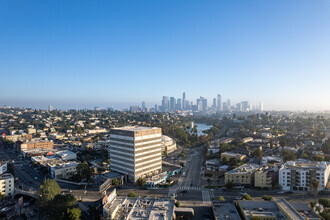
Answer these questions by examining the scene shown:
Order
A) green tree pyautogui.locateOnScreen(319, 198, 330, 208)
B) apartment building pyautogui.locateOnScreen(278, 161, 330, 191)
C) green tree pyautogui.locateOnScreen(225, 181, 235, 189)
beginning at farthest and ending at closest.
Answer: green tree pyautogui.locateOnScreen(225, 181, 235, 189) < apartment building pyautogui.locateOnScreen(278, 161, 330, 191) < green tree pyautogui.locateOnScreen(319, 198, 330, 208)

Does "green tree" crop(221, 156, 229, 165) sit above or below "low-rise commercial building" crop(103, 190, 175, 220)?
below

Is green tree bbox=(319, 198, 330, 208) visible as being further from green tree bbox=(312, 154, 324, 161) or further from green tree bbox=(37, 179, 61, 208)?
green tree bbox=(37, 179, 61, 208)

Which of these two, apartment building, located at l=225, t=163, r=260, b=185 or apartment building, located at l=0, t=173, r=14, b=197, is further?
apartment building, located at l=225, t=163, r=260, b=185

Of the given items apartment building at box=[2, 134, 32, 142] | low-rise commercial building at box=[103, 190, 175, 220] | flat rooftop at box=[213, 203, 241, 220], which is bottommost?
apartment building at box=[2, 134, 32, 142]

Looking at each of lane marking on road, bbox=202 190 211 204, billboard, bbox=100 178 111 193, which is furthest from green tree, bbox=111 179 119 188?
lane marking on road, bbox=202 190 211 204

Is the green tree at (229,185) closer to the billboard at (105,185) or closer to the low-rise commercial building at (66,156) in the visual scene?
the billboard at (105,185)

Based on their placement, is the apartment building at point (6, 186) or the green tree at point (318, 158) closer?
the apartment building at point (6, 186)

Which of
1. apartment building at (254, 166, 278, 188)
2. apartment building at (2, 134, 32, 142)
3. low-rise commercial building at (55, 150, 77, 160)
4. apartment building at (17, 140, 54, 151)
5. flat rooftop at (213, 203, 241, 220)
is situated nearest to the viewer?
flat rooftop at (213, 203, 241, 220)

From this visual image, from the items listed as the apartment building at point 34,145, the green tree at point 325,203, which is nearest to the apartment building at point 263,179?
the green tree at point 325,203

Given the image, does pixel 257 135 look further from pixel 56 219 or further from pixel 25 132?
pixel 25 132

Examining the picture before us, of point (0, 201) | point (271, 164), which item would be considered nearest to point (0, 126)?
point (0, 201)
